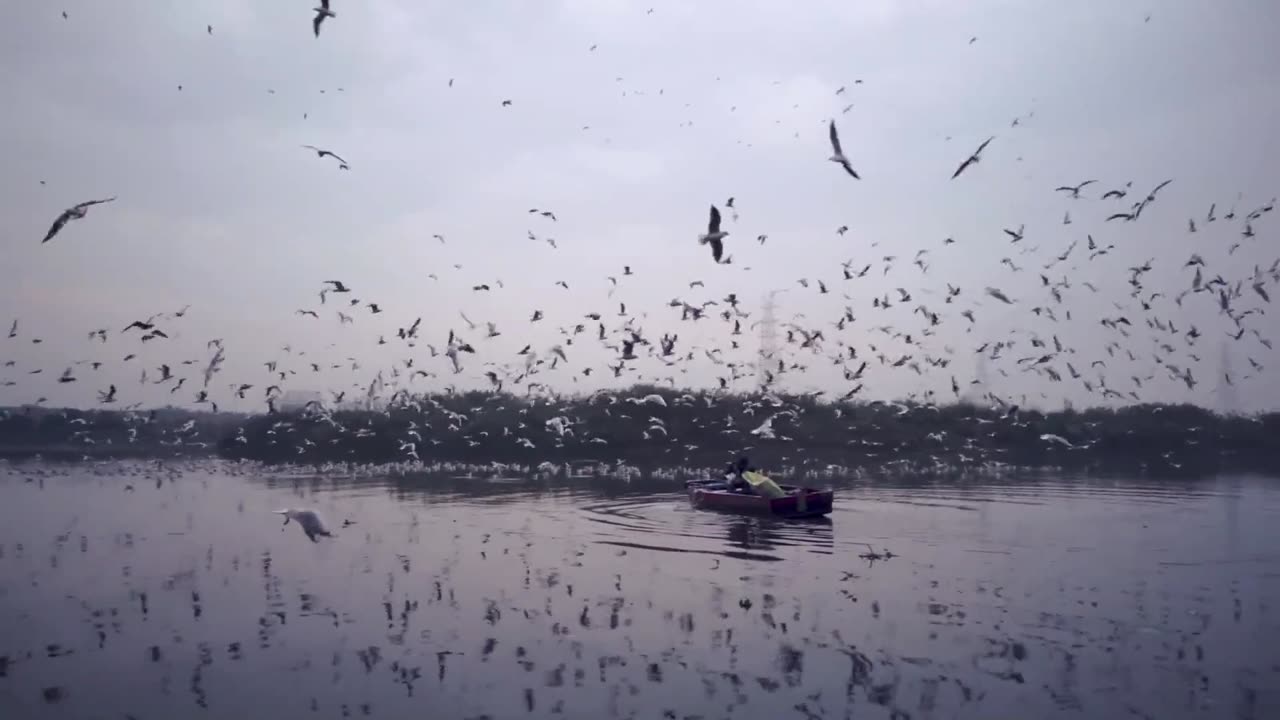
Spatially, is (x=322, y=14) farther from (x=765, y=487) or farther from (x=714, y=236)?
(x=765, y=487)

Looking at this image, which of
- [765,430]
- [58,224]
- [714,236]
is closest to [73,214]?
[58,224]

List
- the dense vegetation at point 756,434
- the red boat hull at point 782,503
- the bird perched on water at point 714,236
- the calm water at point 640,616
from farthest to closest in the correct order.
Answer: the dense vegetation at point 756,434 < the red boat hull at point 782,503 < the bird perched on water at point 714,236 < the calm water at point 640,616

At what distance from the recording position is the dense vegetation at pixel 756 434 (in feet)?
152

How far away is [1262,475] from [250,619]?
136 ft

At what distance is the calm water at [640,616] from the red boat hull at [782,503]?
42 cm

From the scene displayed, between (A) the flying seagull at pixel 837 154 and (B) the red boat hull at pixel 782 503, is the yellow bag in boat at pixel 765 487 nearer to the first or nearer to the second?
(B) the red boat hull at pixel 782 503

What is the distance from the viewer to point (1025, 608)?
1360 cm

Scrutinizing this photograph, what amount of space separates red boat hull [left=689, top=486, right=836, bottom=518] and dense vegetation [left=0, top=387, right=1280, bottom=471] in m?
18.2

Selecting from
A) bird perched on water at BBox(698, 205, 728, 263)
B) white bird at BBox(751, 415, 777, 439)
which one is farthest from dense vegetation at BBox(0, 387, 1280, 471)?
bird perched on water at BBox(698, 205, 728, 263)

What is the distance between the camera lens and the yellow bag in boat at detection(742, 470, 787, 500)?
81.1 feet

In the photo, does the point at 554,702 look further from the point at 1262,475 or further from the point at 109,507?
the point at 1262,475

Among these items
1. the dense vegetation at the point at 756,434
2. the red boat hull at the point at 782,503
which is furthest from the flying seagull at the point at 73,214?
the dense vegetation at the point at 756,434

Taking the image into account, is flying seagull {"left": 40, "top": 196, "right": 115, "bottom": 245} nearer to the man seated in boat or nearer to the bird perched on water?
the bird perched on water

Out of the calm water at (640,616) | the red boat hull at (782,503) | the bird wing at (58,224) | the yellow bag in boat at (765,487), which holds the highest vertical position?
the bird wing at (58,224)
